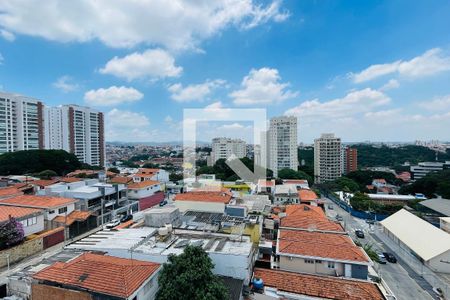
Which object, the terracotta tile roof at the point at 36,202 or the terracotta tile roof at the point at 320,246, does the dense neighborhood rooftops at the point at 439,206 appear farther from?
the terracotta tile roof at the point at 36,202

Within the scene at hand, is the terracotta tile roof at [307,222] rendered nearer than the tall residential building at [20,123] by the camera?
Yes

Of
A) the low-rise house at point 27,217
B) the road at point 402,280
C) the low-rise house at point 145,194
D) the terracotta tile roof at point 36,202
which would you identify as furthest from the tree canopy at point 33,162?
the road at point 402,280

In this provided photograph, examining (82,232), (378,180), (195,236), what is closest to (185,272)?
(195,236)

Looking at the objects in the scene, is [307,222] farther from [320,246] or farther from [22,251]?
[22,251]

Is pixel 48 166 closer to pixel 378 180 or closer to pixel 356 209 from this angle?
pixel 356 209

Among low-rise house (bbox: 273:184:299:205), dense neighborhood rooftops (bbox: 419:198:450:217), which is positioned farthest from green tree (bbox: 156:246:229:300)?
dense neighborhood rooftops (bbox: 419:198:450:217)
